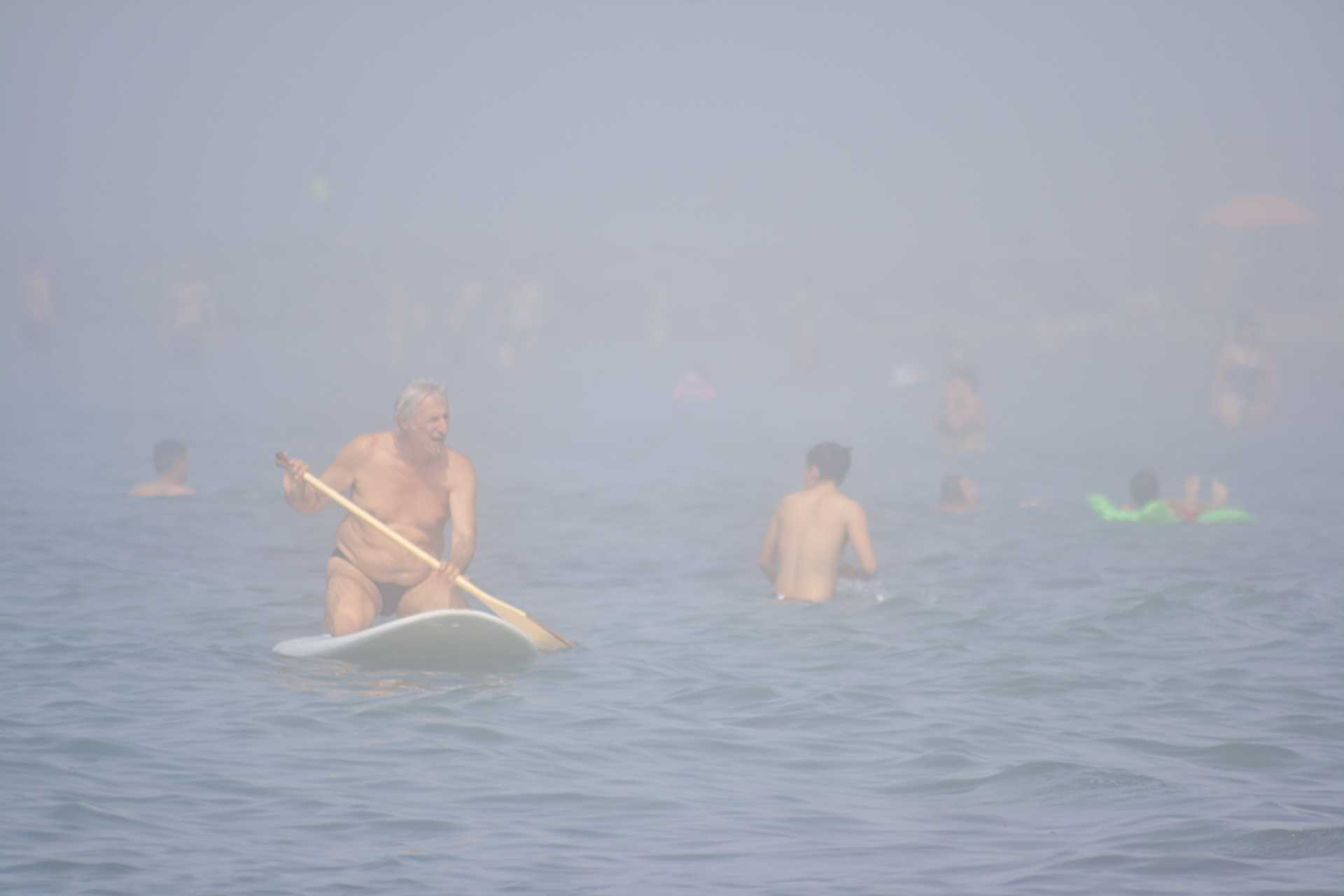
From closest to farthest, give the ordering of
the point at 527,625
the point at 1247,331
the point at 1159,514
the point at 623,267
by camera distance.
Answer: the point at 527,625
the point at 1159,514
the point at 1247,331
the point at 623,267

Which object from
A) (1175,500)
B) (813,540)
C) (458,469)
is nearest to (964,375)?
(1175,500)

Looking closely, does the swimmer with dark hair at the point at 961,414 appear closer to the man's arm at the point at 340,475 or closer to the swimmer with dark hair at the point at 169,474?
the swimmer with dark hair at the point at 169,474

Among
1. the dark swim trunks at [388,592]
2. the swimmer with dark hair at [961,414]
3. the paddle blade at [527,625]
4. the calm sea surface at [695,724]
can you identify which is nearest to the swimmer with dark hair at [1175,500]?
the calm sea surface at [695,724]

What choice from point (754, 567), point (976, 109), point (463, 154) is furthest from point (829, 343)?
point (754, 567)

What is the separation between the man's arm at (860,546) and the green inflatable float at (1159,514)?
562cm

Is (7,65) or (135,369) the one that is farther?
(7,65)

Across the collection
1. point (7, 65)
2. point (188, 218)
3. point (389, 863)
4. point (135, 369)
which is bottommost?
point (389, 863)

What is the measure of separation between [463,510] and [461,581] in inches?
22.4

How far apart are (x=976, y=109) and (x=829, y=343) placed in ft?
53.6

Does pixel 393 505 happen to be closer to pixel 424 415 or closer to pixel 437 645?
pixel 424 415

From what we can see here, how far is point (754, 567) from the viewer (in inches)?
581

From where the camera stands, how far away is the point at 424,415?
30.8ft

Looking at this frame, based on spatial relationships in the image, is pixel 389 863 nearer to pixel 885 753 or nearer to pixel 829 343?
pixel 885 753

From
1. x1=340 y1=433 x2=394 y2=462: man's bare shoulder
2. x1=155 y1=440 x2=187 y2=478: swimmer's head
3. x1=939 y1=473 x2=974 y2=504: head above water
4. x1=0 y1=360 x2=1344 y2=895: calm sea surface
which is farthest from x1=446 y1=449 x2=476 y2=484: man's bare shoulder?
x1=939 y1=473 x2=974 y2=504: head above water
